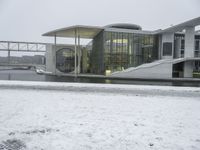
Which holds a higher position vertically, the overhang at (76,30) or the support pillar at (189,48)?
the overhang at (76,30)

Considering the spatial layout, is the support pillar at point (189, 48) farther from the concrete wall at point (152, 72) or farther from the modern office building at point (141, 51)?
the concrete wall at point (152, 72)

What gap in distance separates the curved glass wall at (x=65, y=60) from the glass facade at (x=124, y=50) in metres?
8.85

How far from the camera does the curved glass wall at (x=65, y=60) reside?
4884 centimetres

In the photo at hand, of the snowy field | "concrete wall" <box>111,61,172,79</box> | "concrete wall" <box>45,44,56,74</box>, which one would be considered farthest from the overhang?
the snowy field

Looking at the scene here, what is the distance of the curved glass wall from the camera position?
4884cm

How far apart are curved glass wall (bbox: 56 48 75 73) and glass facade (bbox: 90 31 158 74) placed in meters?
8.85

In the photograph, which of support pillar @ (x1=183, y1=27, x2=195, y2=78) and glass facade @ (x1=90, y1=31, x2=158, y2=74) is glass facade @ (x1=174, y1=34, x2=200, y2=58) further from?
support pillar @ (x1=183, y1=27, x2=195, y2=78)

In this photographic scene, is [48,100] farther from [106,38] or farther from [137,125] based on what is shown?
[106,38]

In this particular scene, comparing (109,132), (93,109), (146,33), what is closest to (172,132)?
Result: (109,132)

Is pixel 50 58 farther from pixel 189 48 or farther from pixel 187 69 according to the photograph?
pixel 189 48

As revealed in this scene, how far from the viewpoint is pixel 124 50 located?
42062mm

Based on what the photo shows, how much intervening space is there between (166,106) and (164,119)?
7.48ft

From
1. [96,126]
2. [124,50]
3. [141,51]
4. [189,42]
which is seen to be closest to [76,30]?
[124,50]

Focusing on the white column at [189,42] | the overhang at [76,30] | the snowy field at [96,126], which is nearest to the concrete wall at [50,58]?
the overhang at [76,30]
